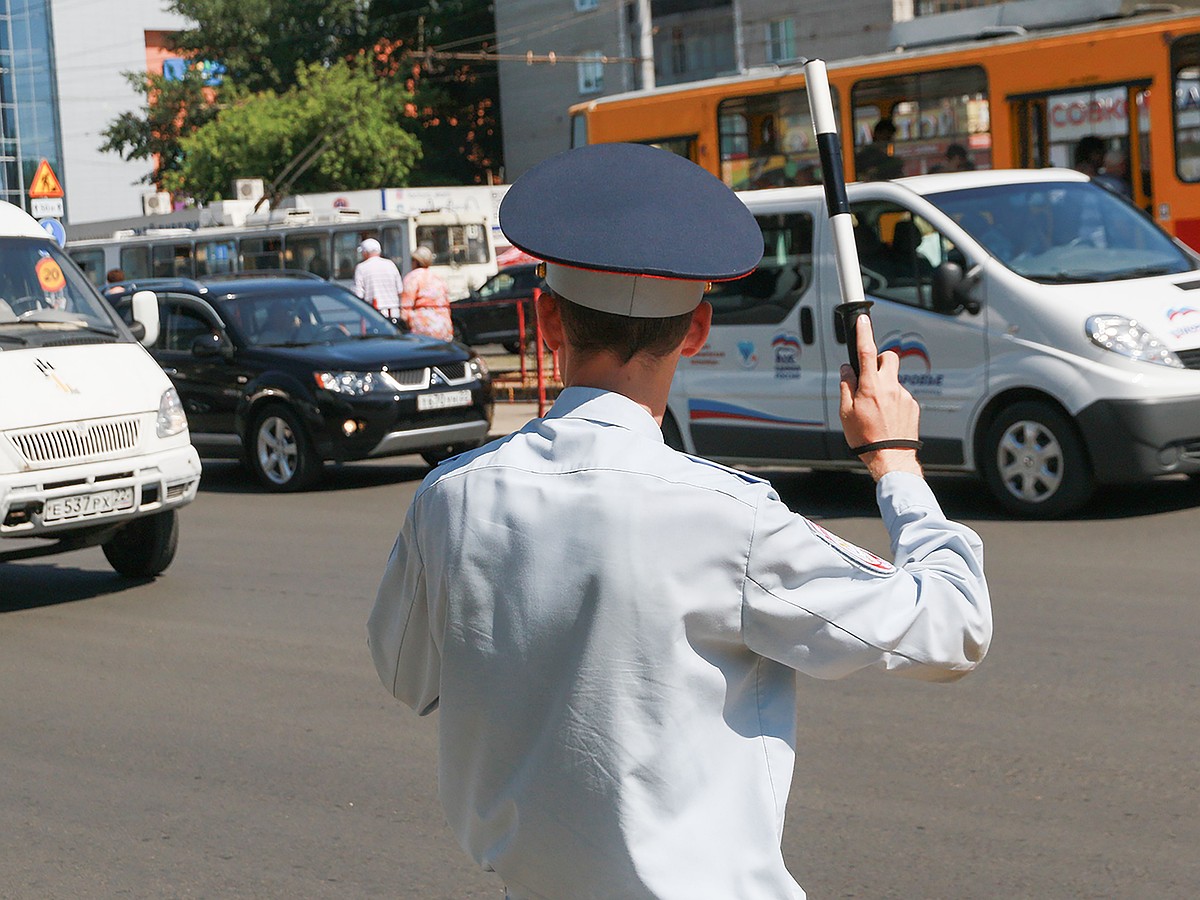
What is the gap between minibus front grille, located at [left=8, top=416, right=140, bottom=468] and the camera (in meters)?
8.38

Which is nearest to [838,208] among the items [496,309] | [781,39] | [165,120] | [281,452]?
[281,452]

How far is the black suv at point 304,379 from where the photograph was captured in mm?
13273

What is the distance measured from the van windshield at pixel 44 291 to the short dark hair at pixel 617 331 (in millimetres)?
7853

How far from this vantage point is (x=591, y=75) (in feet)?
189

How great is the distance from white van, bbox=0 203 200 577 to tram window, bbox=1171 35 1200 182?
9.67 metres

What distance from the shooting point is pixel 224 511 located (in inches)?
493

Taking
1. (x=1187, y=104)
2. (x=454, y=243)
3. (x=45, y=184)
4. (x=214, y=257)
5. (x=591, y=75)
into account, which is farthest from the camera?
(x=591, y=75)

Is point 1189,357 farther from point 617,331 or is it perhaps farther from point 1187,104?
point 617,331

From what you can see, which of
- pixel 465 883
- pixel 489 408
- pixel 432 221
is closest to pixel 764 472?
pixel 489 408

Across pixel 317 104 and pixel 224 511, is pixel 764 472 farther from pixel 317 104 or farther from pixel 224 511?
pixel 317 104

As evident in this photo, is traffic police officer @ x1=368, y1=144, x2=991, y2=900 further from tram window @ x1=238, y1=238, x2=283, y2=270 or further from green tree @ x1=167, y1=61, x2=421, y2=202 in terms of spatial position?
green tree @ x1=167, y1=61, x2=421, y2=202

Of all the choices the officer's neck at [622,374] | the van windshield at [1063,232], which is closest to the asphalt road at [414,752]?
the van windshield at [1063,232]

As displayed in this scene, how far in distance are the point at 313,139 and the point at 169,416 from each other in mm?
50553

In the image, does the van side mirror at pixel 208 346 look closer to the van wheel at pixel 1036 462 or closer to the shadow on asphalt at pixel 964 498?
the shadow on asphalt at pixel 964 498
